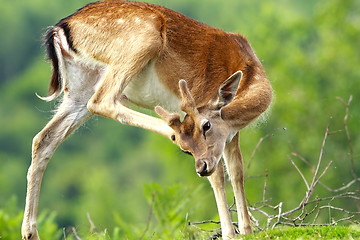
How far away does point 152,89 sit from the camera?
977cm

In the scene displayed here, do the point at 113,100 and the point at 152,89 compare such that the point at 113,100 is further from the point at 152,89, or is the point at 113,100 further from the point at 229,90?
the point at 229,90

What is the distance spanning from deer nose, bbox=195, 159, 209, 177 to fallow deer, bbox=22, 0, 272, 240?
2.94 ft

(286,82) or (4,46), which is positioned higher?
(286,82)

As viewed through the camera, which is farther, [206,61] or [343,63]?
[343,63]

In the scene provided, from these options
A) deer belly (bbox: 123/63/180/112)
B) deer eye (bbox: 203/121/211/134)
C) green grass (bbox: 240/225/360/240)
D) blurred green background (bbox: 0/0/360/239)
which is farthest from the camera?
blurred green background (bbox: 0/0/360/239)

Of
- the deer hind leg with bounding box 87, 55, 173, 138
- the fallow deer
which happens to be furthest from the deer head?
the deer hind leg with bounding box 87, 55, 173, 138

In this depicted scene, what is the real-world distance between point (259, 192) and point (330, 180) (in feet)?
10.2

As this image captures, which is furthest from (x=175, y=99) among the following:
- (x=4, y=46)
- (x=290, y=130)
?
(x=4, y=46)

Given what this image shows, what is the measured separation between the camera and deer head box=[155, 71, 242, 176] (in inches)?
332

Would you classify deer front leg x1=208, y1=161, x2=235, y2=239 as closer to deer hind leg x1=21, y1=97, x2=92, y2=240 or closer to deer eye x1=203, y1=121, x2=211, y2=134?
deer eye x1=203, y1=121, x2=211, y2=134

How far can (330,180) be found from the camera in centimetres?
3228

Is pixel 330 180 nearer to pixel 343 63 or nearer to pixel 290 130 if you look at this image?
pixel 290 130

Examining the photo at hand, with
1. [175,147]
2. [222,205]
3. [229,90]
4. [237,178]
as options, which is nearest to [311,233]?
[222,205]

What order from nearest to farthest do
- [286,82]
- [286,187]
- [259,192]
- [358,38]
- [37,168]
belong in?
[37,168] < [259,192] < [286,187] < [286,82] < [358,38]
